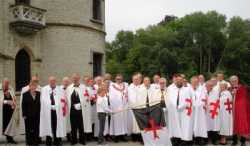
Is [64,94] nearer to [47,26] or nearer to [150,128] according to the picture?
[150,128]

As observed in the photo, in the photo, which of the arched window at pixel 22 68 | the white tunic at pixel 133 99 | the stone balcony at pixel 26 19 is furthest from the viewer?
the arched window at pixel 22 68

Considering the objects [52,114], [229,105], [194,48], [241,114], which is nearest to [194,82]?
[229,105]

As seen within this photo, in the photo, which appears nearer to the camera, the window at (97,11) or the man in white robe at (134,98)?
the man in white robe at (134,98)

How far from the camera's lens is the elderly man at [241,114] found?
48.9 ft

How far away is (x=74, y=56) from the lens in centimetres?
2714

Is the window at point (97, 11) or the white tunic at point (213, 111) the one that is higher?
the window at point (97, 11)

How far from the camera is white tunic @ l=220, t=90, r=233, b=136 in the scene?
50.6 ft

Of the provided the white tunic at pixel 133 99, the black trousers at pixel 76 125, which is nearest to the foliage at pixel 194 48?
the white tunic at pixel 133 99

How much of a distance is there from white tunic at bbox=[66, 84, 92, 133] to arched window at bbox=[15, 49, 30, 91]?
9375 mm

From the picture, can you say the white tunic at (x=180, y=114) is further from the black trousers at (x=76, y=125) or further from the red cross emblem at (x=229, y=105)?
the black trousers at (x=76, y=125)

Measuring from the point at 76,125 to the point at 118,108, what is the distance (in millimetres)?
1660

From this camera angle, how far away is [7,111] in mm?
16438

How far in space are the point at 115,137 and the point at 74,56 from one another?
1140cm

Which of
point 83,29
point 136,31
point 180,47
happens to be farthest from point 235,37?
point 83,29
